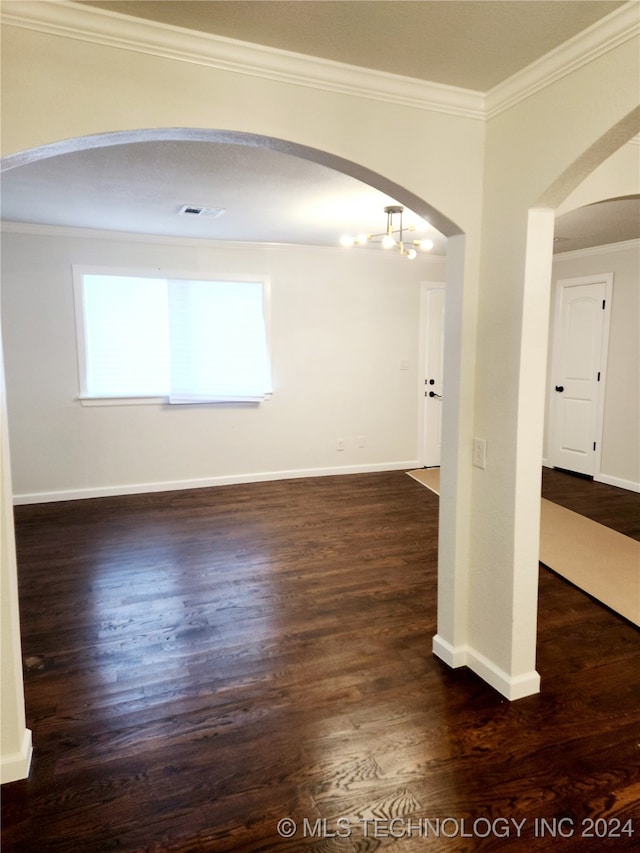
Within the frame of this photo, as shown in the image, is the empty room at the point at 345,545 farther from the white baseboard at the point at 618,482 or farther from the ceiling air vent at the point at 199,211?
the white baseboard at the point at 618,482

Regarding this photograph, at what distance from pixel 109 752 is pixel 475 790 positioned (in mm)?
1335

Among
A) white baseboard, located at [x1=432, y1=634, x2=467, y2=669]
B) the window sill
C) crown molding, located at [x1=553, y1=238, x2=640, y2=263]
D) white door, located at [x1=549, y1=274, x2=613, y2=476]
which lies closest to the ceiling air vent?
the window sill

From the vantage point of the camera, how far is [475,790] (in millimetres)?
1732

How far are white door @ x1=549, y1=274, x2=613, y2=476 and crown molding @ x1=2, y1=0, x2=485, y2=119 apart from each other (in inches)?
166

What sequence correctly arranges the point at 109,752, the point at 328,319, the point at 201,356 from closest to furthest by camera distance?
1. the point at 109,752
2. the point at 201,356
3. the point at 328,319

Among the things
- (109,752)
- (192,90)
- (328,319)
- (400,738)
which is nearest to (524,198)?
(192,90)

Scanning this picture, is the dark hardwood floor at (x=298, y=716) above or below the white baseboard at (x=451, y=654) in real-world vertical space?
below

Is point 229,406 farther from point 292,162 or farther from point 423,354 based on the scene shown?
point 292,162

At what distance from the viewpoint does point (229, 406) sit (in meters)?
5.47

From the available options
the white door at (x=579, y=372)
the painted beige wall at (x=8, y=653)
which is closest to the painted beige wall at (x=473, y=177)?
the painted beige wall at (x=8, y=653)

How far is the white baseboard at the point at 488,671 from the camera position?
2189 mm

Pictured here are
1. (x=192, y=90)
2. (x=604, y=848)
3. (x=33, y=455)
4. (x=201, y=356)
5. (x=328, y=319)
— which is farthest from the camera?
(x=328, y=319)

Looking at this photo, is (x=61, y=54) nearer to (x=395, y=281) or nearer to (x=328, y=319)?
(x=328, y=319)

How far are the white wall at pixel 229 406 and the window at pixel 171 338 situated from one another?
135 millimetres
